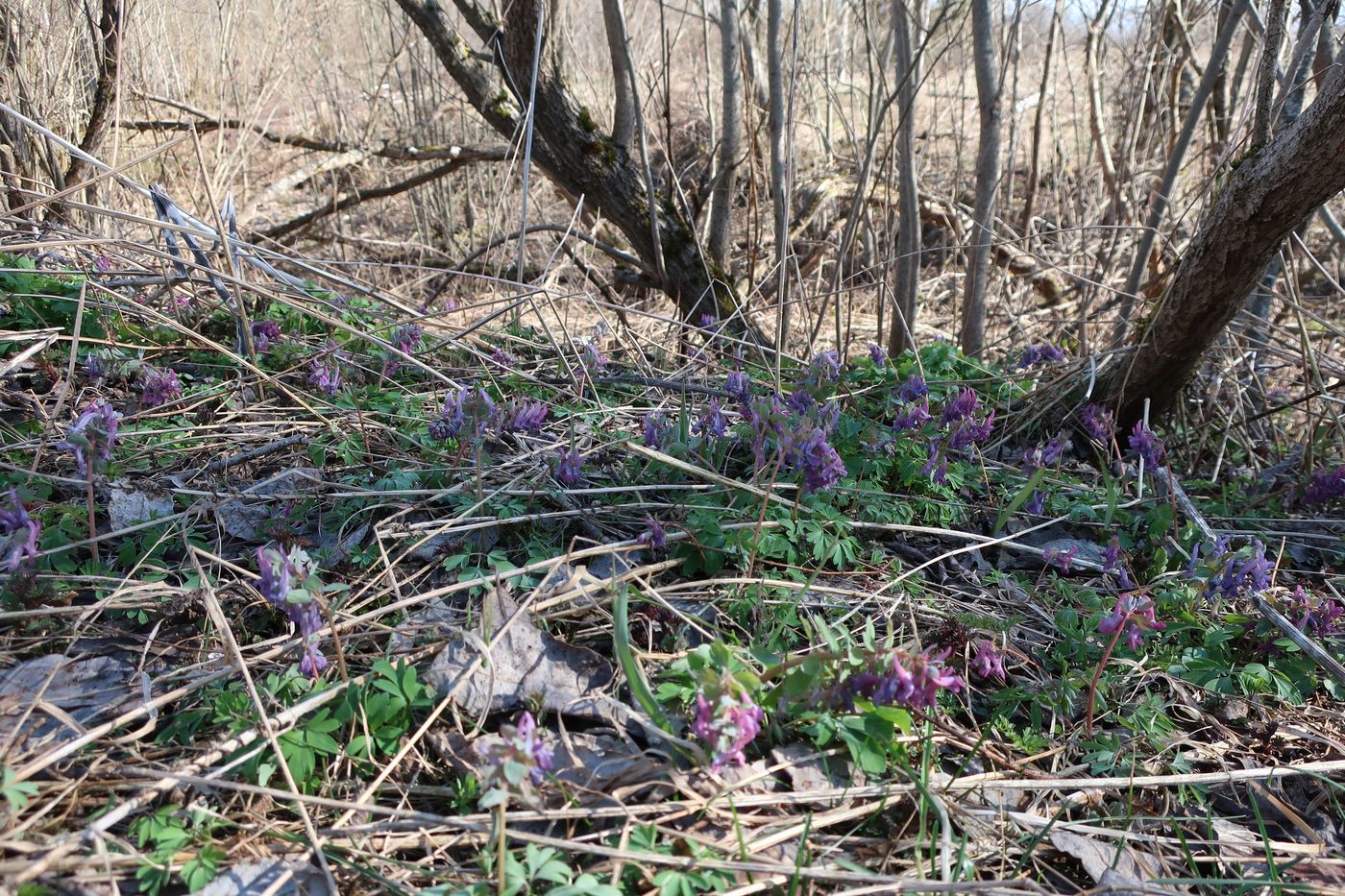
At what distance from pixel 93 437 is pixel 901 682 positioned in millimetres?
2068

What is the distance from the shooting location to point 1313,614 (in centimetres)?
228

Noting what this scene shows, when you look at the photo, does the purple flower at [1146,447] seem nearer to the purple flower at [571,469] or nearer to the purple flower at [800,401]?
the purple flower at [800,401]

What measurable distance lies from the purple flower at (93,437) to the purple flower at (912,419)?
2362mm

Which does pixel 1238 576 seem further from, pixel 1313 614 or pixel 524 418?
pixel 524 418

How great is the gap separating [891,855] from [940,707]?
0.47 m

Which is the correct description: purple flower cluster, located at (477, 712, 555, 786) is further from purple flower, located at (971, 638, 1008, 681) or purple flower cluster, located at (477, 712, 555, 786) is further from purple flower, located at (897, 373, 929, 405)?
purple flower, located at (897, 373, 929, 405)

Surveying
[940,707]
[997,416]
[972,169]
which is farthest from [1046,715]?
[972,169]

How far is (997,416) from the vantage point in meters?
3.88

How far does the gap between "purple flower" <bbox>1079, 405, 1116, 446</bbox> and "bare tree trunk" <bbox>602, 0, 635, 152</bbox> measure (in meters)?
2.91

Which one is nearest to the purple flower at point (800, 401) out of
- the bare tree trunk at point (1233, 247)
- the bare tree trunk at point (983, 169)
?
the bare tree trunk at point (1233, 247)

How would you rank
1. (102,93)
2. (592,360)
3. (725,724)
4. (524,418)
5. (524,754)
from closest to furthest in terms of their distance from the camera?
(524,754)
(725,724)
(524,418)
(592,360)
(102,93)

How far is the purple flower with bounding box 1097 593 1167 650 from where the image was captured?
2.06 m

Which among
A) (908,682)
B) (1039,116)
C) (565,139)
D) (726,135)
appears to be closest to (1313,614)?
(908,682)

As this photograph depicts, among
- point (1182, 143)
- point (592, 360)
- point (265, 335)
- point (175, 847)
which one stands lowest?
point (175, 847)
